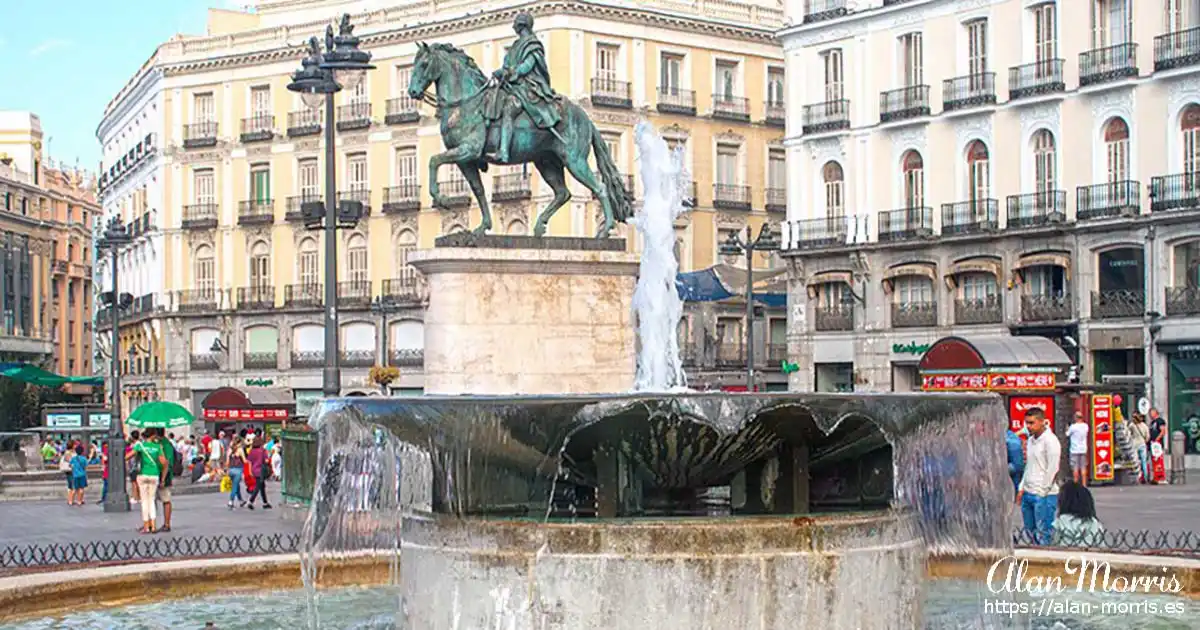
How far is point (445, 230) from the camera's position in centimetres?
6325

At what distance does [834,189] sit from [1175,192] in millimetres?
12147

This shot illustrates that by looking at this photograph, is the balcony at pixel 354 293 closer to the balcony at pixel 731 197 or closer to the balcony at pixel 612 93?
the balcony at pixel 612 93

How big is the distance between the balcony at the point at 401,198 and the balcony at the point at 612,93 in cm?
722

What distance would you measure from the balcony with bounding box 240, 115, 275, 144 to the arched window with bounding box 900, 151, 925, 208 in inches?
1042

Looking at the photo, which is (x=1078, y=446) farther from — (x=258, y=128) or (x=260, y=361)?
(x=258, y=128)

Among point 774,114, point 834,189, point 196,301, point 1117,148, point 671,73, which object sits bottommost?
point 196,301

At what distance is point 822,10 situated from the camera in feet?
178

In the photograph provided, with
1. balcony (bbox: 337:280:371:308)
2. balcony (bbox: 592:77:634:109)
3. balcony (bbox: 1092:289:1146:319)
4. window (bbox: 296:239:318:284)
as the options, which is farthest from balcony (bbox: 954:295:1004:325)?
window (bbox: 296:239:318:284)

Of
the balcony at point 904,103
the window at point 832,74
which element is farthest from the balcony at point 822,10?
the balcony at point 904,103

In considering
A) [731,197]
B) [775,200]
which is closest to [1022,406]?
[731,197]

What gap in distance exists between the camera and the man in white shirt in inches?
703

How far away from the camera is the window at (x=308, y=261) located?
6738 centimetres

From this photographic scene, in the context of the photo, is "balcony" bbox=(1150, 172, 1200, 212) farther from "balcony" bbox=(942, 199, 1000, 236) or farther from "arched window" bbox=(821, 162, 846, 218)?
"arched window" bbox=(821, 162, 846, 218)

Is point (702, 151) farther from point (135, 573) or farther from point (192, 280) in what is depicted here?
point (135, 573)
